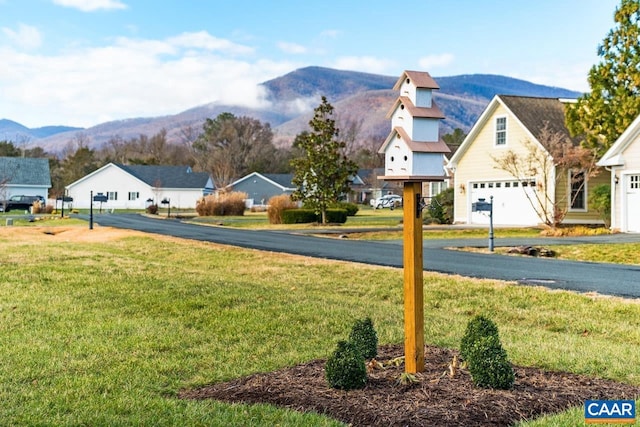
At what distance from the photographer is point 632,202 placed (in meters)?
24.1

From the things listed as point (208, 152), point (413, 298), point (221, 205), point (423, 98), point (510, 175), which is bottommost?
point (413, 298)

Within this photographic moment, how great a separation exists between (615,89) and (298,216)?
1651 centimetres

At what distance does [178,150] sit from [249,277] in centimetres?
9751

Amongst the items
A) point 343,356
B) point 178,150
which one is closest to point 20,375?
point 343,356

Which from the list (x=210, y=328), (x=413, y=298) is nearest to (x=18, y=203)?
(x=210, y=328)

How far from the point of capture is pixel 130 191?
72.2 meters

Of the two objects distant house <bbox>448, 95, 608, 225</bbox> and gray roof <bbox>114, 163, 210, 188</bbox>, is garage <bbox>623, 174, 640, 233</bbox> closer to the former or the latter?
distant house <bbox>448, 95, 608, 225</bbox>

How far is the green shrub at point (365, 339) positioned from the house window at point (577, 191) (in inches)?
977

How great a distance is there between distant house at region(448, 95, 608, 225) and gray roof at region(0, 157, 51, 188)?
50514 millimetres

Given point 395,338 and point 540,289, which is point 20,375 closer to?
point 395,338

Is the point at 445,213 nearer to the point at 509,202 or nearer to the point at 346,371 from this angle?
the point at 509,202

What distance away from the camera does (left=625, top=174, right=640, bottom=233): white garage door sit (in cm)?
2381

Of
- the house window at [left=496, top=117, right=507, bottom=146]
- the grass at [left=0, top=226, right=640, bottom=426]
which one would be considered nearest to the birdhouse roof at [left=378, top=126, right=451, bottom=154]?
the grass at [left=0, top=226, right=640, bottom=426]

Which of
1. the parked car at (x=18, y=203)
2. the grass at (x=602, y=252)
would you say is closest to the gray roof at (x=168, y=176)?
the parked car at (x=18, y=203)
